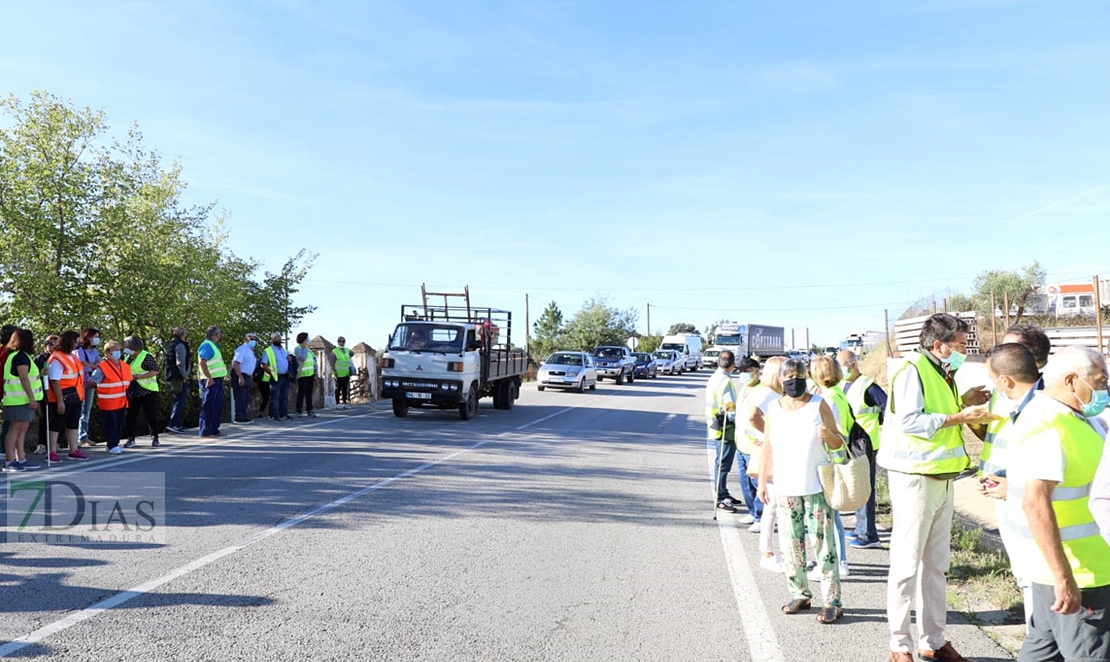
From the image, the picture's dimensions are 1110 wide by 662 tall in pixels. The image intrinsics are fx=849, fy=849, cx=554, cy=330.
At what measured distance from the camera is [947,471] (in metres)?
4.54

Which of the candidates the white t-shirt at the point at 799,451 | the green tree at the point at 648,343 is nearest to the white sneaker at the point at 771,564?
the white t-shirt at the point at 799,451

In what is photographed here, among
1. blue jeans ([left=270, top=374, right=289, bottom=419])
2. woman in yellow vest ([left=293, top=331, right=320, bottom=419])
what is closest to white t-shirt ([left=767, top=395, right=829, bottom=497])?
blue jeans ([left=270, top=374, right=289, bottom=419])

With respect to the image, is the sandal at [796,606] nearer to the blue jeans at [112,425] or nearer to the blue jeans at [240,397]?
the blue jeans at [112,425]

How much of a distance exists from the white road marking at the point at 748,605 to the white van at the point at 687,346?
55214 mm

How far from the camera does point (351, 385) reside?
2648 cm

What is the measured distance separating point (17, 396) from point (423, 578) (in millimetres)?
7128

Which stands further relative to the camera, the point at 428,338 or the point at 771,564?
the point at 428,338

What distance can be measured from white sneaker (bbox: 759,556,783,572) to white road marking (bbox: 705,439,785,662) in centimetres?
12

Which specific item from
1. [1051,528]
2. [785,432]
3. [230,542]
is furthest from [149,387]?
[1051,528]

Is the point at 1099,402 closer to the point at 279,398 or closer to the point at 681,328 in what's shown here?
the point at 279,398

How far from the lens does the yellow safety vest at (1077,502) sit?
10.5ft

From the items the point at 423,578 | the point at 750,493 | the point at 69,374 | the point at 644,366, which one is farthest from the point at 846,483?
the point at 644,366

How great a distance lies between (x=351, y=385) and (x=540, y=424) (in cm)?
1014

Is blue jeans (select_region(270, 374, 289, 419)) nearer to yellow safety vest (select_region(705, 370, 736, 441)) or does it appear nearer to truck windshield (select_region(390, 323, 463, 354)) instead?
truck windshield (select_region(390, 323, 463, 354))
